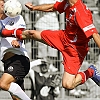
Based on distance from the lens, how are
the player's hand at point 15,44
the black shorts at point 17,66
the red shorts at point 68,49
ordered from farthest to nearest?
the black shorts at point 17,66 < the red shorts at point 68,49 < the player's hand at point 15,44

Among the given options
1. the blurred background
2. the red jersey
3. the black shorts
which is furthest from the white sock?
the blurred background

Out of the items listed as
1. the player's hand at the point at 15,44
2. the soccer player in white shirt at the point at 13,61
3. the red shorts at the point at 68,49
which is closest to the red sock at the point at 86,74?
Result: the red shorts at the point at 68,49

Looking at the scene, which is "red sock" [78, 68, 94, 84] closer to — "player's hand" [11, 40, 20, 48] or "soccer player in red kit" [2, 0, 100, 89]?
"soccer player in red kit" [2, 0, 100, 89]

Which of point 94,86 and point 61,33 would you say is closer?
point 61,33

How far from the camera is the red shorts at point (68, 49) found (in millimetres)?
8422

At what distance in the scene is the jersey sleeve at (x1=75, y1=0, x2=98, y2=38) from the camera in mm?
7852

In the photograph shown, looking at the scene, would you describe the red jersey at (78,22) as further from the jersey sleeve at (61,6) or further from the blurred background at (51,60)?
the blurred background at (51,60)

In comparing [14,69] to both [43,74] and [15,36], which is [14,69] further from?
[43,74]

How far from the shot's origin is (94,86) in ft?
36.6

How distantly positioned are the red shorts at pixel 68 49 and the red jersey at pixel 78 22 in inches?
4.0

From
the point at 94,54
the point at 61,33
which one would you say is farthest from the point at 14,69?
the point at 94,54

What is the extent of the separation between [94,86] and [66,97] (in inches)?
25.5

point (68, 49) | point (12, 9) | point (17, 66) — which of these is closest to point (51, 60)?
point (17, 66)

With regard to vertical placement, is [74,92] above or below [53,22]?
below
